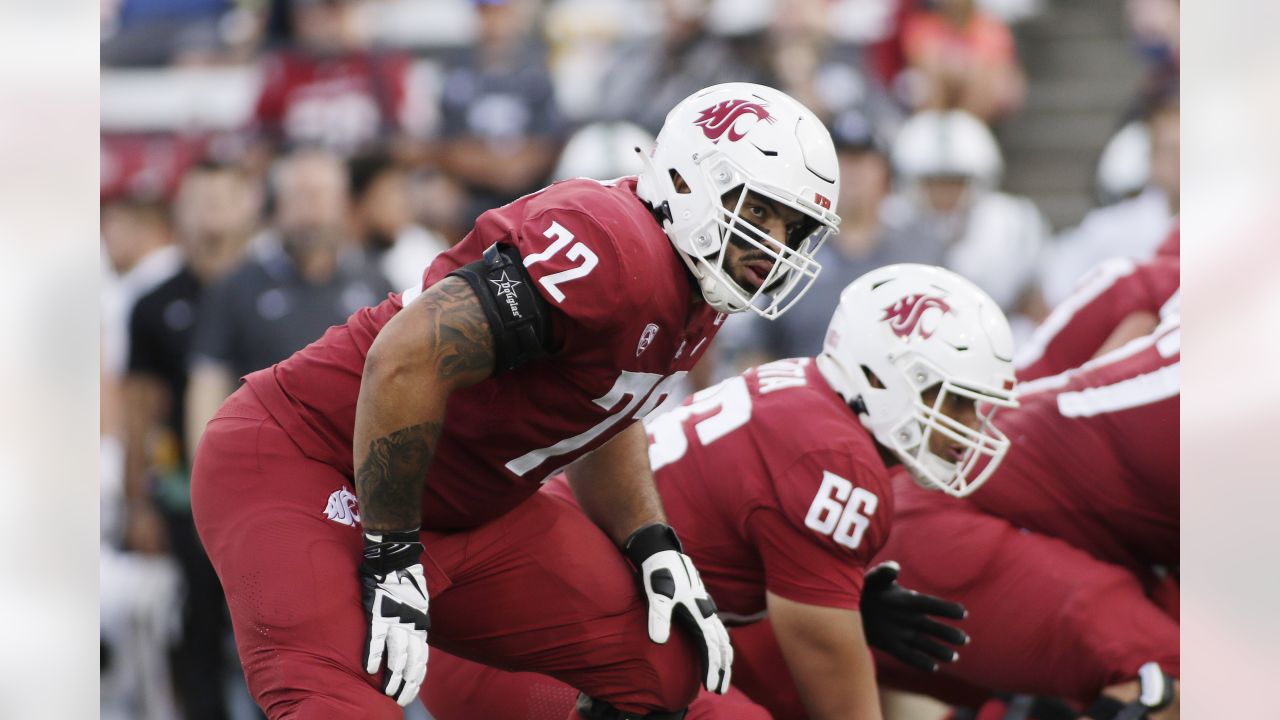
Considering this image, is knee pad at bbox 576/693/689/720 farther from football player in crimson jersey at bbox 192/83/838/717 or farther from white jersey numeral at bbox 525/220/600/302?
white jersey numeral at bbox 525/220/600/302

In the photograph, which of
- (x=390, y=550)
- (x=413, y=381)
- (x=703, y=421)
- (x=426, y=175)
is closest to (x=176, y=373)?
(x=426, y=175)

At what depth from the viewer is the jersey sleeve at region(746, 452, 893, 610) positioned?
2.96 meters

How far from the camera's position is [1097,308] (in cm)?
425

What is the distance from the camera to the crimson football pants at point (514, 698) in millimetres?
3027

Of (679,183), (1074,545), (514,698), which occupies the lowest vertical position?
(514,698)

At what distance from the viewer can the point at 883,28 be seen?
6.96 metres

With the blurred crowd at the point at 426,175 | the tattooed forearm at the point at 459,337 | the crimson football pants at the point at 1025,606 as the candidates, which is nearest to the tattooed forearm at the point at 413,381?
the tattooed forearm at the point at 459,337

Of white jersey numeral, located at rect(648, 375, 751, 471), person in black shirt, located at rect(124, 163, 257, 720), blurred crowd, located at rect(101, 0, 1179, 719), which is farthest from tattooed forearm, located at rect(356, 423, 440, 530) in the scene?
person in black shirt, located at rect(124, 163, 257, 720)

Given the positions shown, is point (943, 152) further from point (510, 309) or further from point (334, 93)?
point (510, 309)

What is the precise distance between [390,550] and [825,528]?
3.04 ft

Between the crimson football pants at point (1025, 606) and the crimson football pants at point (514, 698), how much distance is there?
66cm

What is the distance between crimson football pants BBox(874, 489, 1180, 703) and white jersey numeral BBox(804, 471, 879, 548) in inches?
26.9
